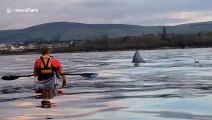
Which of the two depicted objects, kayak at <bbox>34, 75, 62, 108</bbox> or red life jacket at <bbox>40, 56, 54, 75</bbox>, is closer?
kayak at <bbox>34, 75, 62, 108</bbox>

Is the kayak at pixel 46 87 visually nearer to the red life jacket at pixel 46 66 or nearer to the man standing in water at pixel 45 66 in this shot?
the man standing in water at pixel 45 66

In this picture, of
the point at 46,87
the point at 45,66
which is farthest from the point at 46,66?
the point at 46,87

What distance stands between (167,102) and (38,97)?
706cm

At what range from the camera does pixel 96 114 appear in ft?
61.9

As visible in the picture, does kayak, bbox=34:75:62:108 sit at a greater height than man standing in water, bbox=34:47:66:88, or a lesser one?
lesser

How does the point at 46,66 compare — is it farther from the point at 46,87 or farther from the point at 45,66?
the point at 46,87

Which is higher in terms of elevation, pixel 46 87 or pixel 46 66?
pixel 46 66

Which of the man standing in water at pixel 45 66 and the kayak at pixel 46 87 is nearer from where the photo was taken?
the kayak at pixel 46 87

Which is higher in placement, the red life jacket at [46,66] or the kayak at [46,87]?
the red life jacket at [46,66]

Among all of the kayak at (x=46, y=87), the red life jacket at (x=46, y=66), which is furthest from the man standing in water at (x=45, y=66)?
the kayak at (x=46, y=87)

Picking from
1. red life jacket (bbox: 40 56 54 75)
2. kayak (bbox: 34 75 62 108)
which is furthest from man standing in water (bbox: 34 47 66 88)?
kayak (bbox: 34 75 62 108)

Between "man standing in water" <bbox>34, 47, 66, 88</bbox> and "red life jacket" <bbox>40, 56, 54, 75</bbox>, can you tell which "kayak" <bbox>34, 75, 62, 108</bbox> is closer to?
"man standing in water" <bbox>34, 47, 66, 88</bbox>

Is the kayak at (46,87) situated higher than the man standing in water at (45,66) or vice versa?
the man standing in water at (45,66)

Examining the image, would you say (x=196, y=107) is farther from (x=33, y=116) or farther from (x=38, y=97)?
(x=38, y=97)
